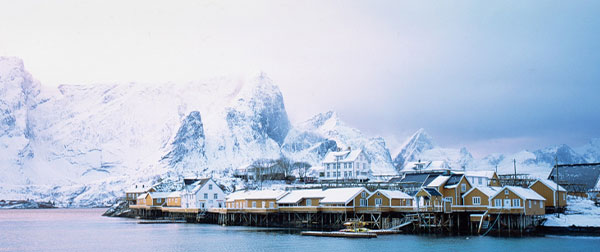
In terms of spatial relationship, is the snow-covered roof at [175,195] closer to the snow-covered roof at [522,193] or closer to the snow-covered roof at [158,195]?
the snow-covered roof at [158,195]

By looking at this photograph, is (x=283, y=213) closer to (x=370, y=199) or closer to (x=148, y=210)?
(x=370, y=199)

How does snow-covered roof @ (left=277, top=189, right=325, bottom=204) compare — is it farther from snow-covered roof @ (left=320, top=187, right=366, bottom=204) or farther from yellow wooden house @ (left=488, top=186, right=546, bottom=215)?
yellow wooden house @ (left=488, top=186, right=546, bottom=215)

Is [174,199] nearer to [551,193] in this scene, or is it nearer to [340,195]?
[340,195]

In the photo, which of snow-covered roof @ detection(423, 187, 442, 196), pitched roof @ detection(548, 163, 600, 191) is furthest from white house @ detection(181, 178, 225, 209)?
pitched roof @ detection(548, 163, 600, 191)

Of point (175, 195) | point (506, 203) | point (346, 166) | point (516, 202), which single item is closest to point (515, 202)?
point (516, 202)

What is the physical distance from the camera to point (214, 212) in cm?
9419

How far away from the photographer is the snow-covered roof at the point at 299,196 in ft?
259

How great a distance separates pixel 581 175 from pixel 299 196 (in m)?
42.8

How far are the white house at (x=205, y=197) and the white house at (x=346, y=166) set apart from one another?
1383 inches

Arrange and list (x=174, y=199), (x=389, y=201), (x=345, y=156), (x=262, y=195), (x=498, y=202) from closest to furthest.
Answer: (x=498, y=202)
(x=389, y=201)
(x=262, y=195)
(x=174, y=199)
(x=345, y=156)

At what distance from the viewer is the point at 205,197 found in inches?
3942

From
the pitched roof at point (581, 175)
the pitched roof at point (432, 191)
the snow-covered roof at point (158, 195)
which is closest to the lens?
the pitched roof at point (432, 191)

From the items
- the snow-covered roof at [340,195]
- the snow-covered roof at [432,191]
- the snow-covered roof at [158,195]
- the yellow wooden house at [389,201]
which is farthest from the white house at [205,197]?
the snow-covered roof at [432,191]

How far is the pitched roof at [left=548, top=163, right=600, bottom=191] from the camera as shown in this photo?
3398 inches
